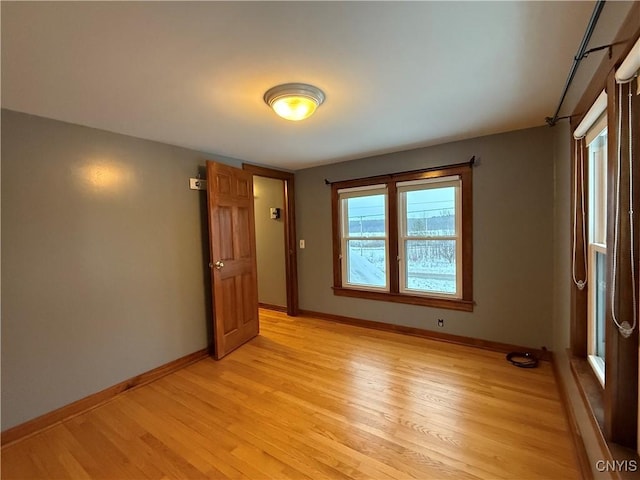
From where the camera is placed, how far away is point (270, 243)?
15.9 ft

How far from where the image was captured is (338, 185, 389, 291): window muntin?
3768 mm

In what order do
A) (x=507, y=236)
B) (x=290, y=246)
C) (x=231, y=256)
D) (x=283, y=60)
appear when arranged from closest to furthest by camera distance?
(x=283, y=60)
(x=507, y=236)
(x=231, y=256)
(x=290, y=246)

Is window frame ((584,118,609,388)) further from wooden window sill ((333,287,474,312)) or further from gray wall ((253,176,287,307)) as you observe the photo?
gray wall ((253,176,287,307))

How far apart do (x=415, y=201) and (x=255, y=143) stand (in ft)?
6.44

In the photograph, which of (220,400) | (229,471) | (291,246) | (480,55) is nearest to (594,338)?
(480,55)

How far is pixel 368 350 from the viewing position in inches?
125

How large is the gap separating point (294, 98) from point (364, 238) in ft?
7.71

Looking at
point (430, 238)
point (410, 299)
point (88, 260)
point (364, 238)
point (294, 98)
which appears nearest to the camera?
point (294, 98)

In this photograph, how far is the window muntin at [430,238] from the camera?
10.7ft

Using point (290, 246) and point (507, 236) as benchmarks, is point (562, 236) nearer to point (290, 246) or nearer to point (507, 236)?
point (507, 236)

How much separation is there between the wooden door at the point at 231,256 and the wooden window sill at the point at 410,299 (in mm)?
1274

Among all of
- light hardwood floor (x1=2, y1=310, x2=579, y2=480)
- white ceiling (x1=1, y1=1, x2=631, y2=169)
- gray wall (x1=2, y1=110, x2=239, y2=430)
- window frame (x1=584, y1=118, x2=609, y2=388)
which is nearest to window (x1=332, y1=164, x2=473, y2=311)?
light hardwood floor (x1=2, y1=310, x2=579, y2=480)

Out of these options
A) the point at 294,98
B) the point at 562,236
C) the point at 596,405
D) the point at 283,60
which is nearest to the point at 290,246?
the point at 294,98

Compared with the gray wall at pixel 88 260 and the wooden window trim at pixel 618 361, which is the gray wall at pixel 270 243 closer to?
the gray wall at pixel 88 260
